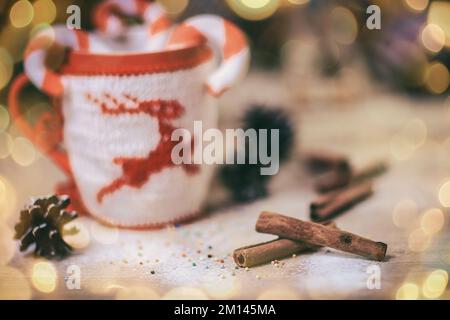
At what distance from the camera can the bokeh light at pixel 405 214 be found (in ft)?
2.87

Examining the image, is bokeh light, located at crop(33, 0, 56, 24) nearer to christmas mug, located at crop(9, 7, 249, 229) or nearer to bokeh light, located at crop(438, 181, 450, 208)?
christmas mug, located at crop(9, 7, 249, 229)

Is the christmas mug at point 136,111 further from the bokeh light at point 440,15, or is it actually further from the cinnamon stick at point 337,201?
the bokeh light at point 440,15

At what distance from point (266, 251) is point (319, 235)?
74mm

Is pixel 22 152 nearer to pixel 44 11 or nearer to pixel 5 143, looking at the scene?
pixel 5 143

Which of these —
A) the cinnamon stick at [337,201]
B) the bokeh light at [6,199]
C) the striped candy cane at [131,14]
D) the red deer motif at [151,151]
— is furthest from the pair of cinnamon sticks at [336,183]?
the bokeh light at [6,199]

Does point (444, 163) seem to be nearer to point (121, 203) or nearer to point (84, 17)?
point (121, 203)

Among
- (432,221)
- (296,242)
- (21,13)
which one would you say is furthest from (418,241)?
(21,13)

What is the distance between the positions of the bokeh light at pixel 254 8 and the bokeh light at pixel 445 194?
49 centimetres

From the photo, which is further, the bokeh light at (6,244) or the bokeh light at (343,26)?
the bokeh light at (343,26)

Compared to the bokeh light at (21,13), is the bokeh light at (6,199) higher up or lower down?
lower down

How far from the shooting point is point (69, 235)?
2.78ft

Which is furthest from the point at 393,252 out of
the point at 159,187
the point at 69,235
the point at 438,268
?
the point at 69,235

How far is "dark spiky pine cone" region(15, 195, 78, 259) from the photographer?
79 cm

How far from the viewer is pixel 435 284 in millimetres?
732
